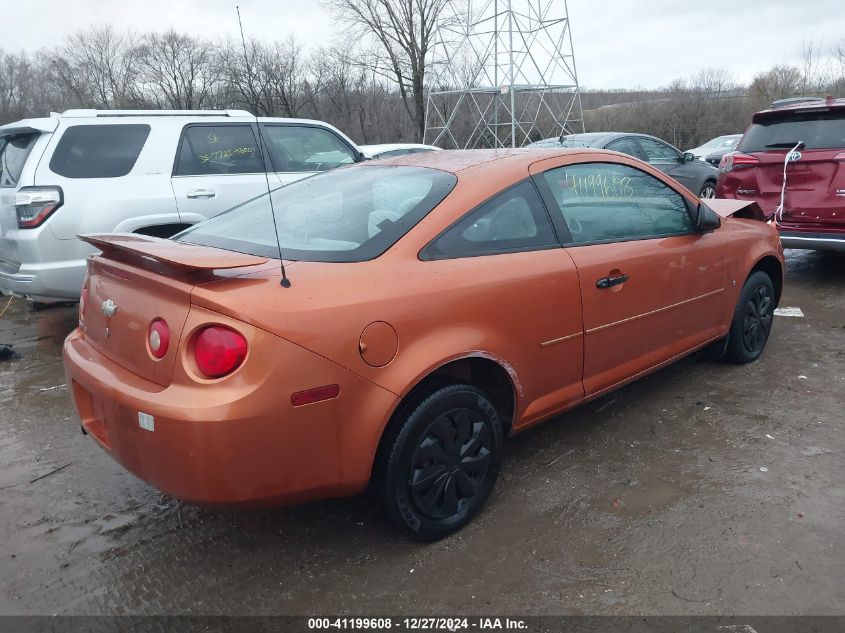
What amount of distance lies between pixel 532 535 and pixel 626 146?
744cm

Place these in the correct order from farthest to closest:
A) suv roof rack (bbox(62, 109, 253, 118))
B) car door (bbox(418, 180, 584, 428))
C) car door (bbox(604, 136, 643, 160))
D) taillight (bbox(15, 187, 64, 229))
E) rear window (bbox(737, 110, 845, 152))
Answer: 1. car door (bbox(604, 136, 643, 160))
2. rear window (bbox(737, 110, 845, 152))
3. suv roof rack (bbox(62, 109, 253, 118))
4. taillight (bbox(15, 187, 64, 229))
5. car door (bbox(418, 180, 584, 428))

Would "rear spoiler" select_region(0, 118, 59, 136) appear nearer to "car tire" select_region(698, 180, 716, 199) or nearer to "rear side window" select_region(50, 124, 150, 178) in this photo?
"rear side window" select_region(50, 124, 150, 178)

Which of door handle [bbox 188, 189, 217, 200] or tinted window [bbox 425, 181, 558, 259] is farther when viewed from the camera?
door handle [bbox 188, 189, 217, 200]

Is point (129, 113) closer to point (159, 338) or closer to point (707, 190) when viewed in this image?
point (159, 338)

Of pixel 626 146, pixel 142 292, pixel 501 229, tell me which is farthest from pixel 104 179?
pixel 626 146

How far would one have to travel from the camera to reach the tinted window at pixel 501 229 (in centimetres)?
268

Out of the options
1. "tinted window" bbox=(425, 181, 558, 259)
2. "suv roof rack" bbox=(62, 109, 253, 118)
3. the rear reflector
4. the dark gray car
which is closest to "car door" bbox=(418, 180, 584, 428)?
"tinted window" bbox=(425, 181, 558, 259)

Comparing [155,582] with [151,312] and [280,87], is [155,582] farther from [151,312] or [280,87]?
[280,87]

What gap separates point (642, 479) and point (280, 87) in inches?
1111

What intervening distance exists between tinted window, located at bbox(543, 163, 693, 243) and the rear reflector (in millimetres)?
1502

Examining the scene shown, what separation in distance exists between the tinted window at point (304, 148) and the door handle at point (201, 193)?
0.79m

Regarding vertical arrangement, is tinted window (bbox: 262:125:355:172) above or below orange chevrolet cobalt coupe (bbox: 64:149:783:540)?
above

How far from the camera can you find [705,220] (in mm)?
3746

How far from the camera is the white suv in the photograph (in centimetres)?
498
